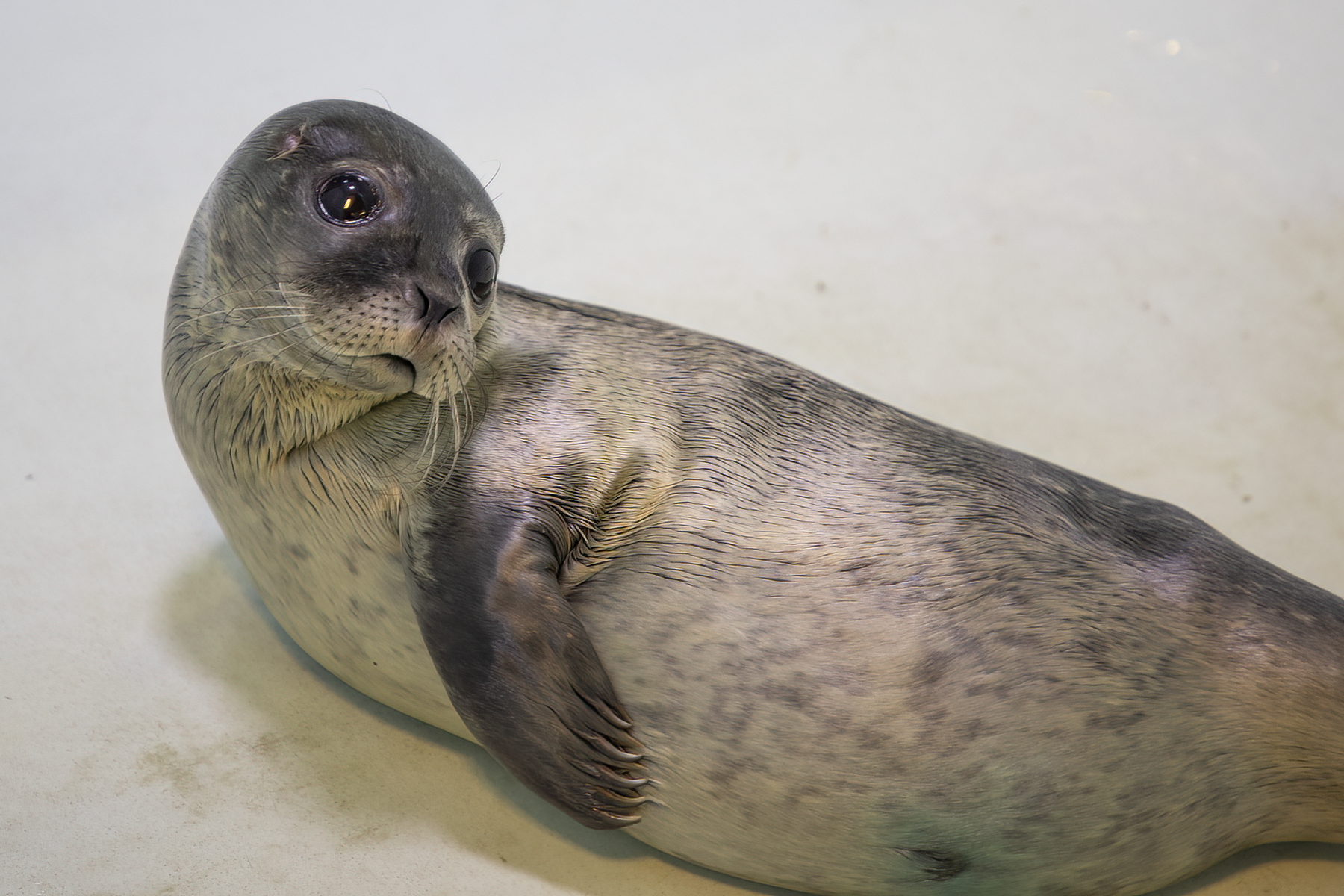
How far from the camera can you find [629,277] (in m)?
4.64

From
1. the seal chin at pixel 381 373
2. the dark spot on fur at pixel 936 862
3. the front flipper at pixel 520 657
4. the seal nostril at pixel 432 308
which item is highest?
the seal nostril at pixel 432 308

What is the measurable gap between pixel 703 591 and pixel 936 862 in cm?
70

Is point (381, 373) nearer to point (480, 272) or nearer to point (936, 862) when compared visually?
point (480, 272)

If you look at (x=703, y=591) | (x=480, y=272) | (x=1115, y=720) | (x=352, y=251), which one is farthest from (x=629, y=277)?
(x=1115, y=720)

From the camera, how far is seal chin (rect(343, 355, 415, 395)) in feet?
7.39

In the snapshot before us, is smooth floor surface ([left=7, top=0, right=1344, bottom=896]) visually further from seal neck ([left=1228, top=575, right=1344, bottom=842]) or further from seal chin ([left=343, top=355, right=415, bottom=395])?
seal chin ([left=343, top=355, right=415, bottom=395])

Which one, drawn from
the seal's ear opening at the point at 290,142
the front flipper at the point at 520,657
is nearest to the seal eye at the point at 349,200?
the seal's ear opening at the point at 290,142

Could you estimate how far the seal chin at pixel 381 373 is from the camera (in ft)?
7.39

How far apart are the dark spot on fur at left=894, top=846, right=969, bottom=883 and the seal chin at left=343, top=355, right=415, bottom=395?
4.30ft

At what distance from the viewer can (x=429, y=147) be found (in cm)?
238

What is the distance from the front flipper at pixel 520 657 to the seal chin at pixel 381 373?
0.87 ft

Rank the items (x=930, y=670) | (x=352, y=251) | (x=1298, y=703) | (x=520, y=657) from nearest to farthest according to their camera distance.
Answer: (x=352, y=251), (x=520, y=657), (x=930, y=670), (x=1298, y=703)

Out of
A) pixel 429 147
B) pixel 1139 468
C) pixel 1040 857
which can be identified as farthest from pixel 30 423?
pixel 1139 468

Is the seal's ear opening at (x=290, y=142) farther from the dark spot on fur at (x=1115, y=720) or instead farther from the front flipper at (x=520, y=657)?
the dark spot on fur at (x=1115, y=720)
